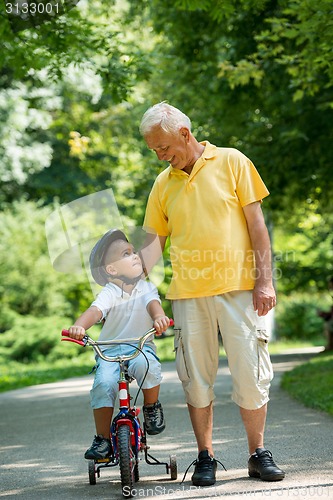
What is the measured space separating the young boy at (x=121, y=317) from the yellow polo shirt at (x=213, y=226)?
25 cm

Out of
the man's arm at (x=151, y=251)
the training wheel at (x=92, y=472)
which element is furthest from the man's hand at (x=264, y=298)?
the training wheel at (x=92, y=472)

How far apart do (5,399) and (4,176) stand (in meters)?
14.3

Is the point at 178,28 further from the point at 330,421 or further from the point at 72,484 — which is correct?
the point at 72,484

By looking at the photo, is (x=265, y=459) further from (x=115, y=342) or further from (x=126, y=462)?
(x=115, y=342)

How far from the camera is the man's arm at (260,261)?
18.0 feet

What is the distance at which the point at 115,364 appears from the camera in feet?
19.1

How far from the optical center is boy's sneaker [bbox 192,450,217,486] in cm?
551

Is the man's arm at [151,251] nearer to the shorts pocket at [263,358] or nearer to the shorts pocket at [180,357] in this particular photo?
the shorts pocket at [180,357]

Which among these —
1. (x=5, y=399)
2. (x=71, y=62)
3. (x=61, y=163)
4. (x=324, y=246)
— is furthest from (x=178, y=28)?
(x=61, y=163)

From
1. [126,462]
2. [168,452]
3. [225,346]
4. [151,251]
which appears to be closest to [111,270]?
[151,251]

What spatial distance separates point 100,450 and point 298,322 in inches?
1135

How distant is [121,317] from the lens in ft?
19.0

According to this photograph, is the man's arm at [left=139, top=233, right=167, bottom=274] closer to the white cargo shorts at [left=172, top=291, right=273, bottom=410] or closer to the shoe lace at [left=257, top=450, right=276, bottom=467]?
the white cargo shorts at [left=172, top=291, right=273, bottom=410]

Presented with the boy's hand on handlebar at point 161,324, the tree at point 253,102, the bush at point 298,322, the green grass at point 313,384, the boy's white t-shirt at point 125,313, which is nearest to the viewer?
the boy's hand on handlebar at point 161,324
